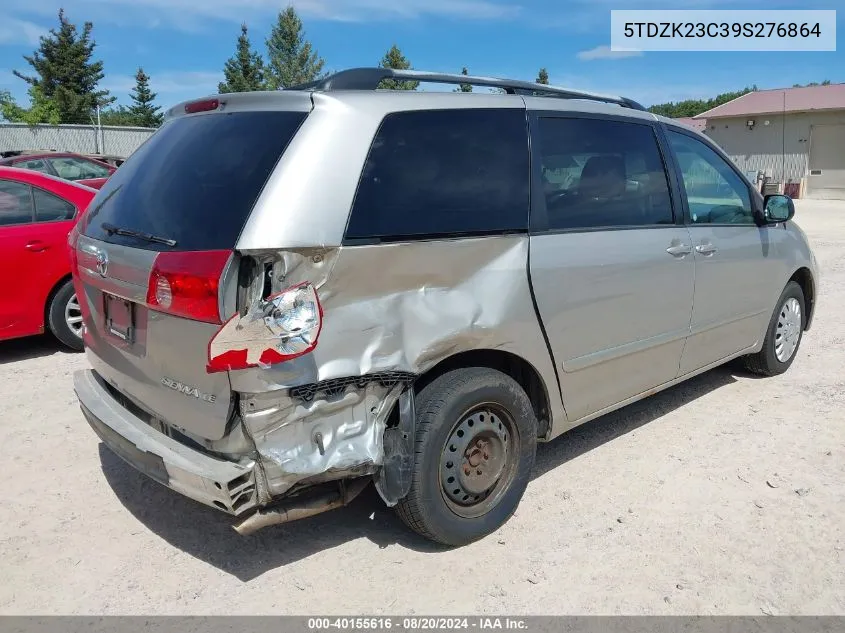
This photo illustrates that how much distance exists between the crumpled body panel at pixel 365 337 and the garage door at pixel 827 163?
97.9 feet

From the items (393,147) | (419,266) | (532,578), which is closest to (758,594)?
(532,578)

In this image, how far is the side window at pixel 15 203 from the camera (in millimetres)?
5797

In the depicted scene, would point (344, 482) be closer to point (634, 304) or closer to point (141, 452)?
point (141, 452)

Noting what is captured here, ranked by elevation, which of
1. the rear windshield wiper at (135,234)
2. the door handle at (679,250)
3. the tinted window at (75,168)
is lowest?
the door handle at (679,250)

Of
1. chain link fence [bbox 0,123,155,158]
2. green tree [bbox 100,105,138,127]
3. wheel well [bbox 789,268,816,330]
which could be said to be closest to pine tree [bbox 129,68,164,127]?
green tree [bbox 100,105,138,127]

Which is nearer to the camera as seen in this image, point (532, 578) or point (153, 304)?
point (153, 304)

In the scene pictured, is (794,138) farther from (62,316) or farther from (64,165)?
(62,316)

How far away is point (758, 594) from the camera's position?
2846 millimetres

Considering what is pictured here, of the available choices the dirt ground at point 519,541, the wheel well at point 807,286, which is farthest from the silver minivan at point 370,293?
the wheel well at point 807,286

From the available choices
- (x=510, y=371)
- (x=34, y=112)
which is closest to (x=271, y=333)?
(x=510, y=371)

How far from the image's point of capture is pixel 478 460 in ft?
10.4

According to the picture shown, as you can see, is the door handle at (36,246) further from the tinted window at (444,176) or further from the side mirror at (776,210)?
the side mirror at (776,210)

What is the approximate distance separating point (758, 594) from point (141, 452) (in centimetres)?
254

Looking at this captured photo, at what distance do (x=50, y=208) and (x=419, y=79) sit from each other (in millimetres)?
4232
